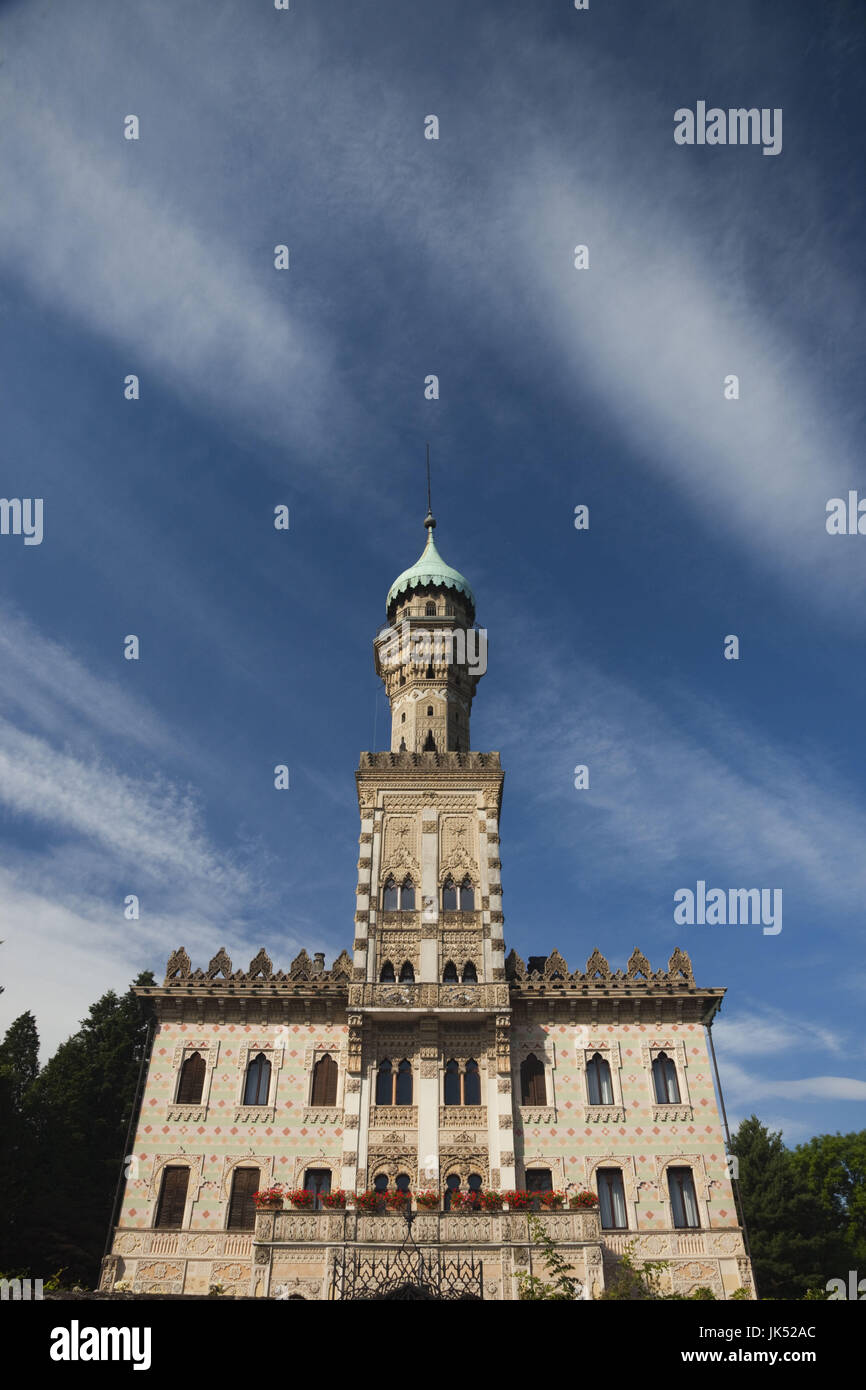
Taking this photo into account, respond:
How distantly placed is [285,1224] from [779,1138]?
30.1 meters

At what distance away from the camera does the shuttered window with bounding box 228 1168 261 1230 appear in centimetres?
3206

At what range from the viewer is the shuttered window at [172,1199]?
3197 cm

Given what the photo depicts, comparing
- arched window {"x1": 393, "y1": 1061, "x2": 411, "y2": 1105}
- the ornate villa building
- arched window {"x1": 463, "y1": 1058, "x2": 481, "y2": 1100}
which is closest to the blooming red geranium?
the ornate villa building

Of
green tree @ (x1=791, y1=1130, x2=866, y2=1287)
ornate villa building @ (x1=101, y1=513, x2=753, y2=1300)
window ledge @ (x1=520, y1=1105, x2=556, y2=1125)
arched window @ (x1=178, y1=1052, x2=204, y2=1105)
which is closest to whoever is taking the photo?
ornate villa building @ (x1=101, y1=513, x2=753, y2=1300)

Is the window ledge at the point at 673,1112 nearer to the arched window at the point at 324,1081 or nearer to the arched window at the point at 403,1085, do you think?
the arched window at the point at 403,1085

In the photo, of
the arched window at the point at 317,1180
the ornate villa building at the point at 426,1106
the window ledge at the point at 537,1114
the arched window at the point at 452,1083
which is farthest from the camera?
the arched window at the point at 452,1083

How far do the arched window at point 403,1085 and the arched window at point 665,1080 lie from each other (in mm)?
9712

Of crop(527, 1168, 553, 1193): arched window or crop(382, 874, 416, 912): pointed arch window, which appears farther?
crop(382, 874, 416, 912): pointed arch window

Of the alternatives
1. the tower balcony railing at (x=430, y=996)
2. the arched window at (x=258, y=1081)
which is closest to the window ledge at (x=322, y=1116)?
the arched window at (x=258, y=1081)

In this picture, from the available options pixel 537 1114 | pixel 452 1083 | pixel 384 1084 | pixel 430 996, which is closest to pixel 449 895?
pixel 430 996

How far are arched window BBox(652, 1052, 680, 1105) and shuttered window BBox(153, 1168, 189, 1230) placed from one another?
1840cm

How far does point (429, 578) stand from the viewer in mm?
48188

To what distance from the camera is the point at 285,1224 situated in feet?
95.3

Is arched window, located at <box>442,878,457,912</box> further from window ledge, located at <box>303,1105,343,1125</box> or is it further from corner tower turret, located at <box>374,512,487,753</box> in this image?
window ledge, located at <box>303,1105,343,1125</box>
